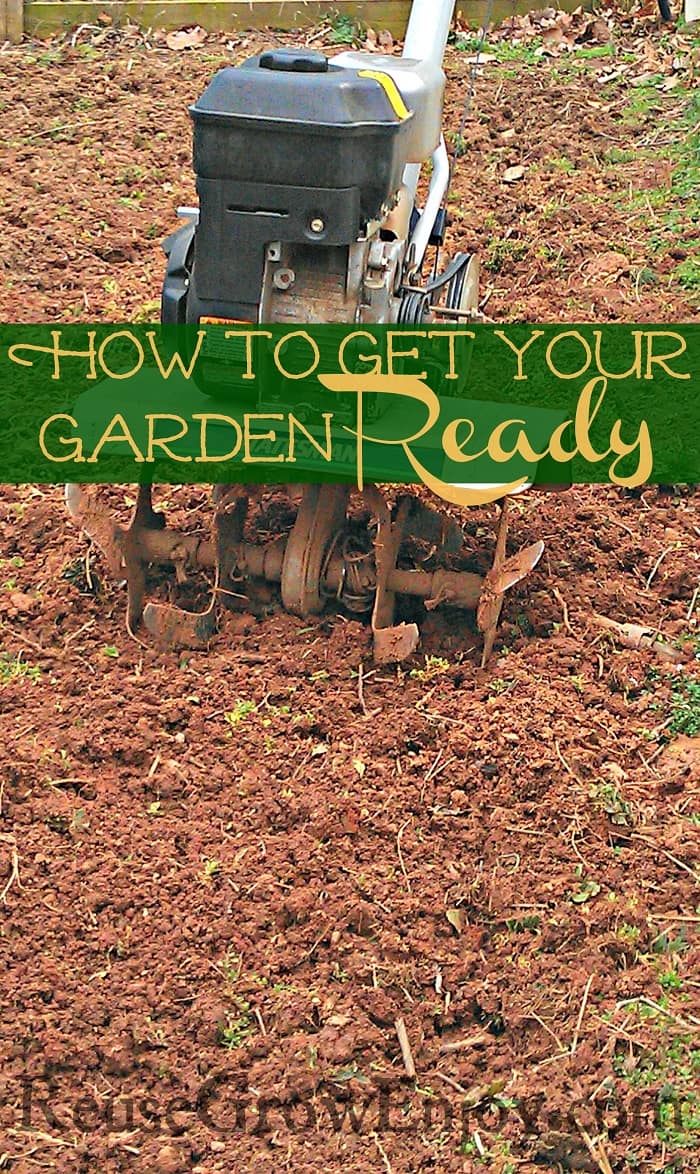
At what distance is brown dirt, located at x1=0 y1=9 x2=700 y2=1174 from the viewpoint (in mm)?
2992

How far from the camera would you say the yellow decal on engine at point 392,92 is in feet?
12.4

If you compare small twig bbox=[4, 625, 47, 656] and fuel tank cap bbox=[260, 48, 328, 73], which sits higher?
fuel tank cap bbox=[260, 48, 328, 73]

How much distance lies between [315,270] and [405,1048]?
1865 millimetres

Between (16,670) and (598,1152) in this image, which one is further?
(16,670)

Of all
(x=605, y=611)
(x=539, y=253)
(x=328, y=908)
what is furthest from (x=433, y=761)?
(x=539, y=253)

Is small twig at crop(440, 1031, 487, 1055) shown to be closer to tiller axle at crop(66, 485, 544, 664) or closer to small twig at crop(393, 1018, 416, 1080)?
small twig at crop(393, 1018, 416, 1080)

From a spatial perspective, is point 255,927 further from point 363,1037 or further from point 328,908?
point 363,1037

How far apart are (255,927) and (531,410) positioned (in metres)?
1.55

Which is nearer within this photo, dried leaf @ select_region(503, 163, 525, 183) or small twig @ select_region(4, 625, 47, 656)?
small twig @ select_region(4, 625, 47, 656)

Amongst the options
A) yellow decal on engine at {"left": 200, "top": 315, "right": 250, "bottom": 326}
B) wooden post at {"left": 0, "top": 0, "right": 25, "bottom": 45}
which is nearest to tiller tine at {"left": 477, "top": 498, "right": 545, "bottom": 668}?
yellow decal on engine at {"left": 200, "top": 315, "right": 250, "bottom": 326}

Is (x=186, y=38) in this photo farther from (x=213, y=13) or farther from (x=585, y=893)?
(x=585, y=893)

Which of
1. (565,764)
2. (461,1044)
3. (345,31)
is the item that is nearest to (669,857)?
(565,764)

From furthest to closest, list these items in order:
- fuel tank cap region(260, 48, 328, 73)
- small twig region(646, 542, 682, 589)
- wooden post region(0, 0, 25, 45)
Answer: wooden post region(0, 0, 25, 45), small twig region(646, 542, 682, 589), fuel tank cap region(260, 48, 328, 73)

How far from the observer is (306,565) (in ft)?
13.6
